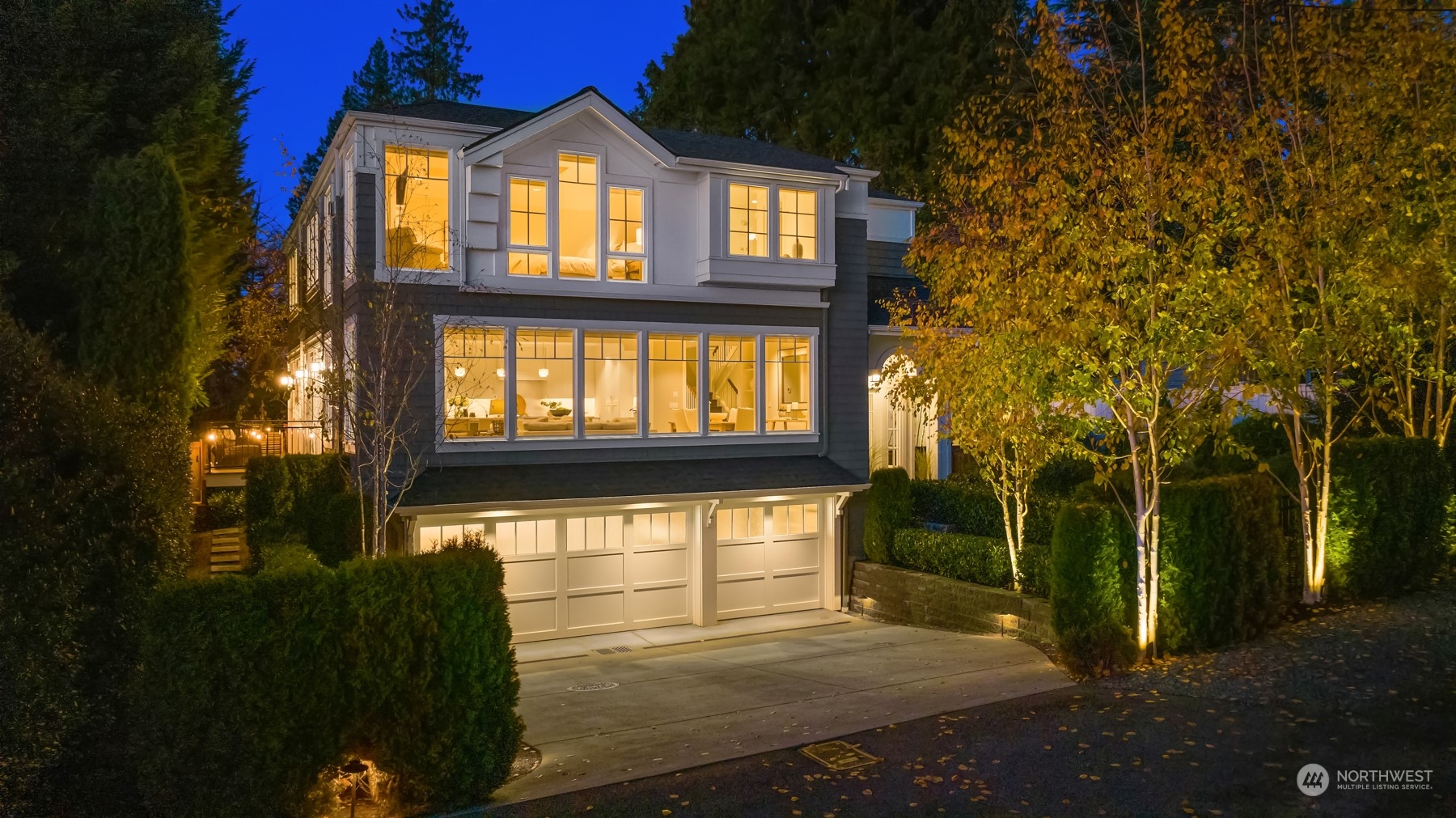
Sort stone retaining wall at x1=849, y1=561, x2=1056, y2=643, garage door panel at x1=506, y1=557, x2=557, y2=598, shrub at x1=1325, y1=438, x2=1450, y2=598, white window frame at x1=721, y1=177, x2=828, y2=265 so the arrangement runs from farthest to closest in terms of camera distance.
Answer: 1. white window frame at x1=721, y1=177, x2=828, y2=265
2. garage door panel at x1=506, y1=557, x2=557, y2=598
3. stone retaining wall at x1=849, y1=561, x2=1056, y2=643
4. shrub at x1=1325, y1=438, x2=1450, y2=598

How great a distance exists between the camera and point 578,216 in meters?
16.2

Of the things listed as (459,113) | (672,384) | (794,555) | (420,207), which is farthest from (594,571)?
(459,113)

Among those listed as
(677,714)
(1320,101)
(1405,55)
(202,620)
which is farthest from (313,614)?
(1320,101)

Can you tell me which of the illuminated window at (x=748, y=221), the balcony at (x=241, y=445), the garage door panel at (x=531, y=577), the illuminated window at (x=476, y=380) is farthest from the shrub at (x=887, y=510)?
the balcony at (x=241, y=445)

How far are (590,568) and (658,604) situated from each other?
1.43 metres

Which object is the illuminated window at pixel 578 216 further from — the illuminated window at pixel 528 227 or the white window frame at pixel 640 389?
the white window frame at pixel 640 389

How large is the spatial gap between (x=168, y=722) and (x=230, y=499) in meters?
13.6

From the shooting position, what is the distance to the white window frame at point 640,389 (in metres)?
15.1

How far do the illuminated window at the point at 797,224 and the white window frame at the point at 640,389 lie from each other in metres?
1.34

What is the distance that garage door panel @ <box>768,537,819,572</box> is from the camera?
1792 cm

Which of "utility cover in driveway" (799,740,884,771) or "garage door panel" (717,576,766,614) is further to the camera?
"garage door panel" (717,576,766,614)

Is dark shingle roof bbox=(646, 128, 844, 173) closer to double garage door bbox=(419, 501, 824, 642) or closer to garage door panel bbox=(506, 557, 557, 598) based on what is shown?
double garage door bbox=(419, 501, 824, 642)

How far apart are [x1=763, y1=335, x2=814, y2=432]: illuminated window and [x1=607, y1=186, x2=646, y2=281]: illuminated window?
287cm

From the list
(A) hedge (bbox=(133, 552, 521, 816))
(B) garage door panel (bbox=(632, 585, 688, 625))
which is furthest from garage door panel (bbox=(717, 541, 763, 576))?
(A) hedge (bbox=(133, 552, 521, 816))
